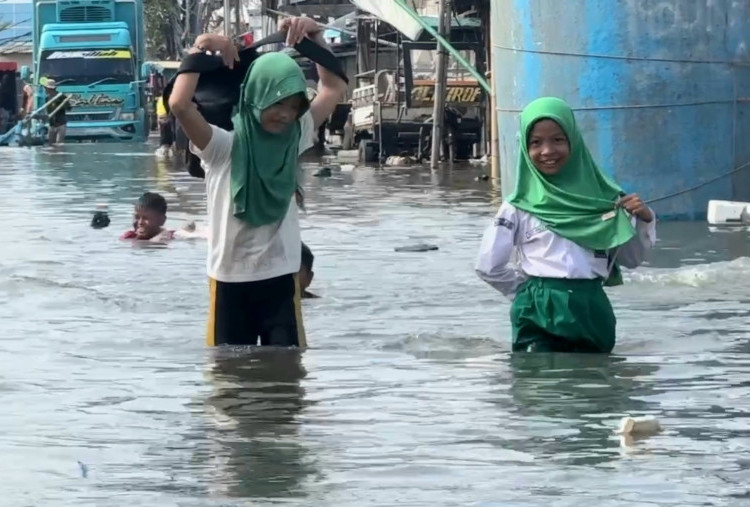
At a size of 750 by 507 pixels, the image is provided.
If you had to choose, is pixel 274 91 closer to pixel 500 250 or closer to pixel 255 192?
pixel 255 192

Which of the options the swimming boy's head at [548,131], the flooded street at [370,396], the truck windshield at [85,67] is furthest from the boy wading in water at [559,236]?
the truck windshield at [85,67]

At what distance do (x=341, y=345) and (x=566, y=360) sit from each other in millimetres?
1940

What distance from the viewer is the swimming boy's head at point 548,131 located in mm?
6461

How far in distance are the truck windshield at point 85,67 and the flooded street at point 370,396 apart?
30603mm

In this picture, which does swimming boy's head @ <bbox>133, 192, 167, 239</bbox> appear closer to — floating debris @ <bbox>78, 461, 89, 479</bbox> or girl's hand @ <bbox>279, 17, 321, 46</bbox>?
girl's hand @ <bbox>279, 17, 321, 46</bbox>

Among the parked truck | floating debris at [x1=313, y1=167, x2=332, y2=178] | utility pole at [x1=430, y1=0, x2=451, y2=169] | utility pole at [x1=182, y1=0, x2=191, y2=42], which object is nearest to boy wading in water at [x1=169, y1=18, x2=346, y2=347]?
floating debris at [x1=313, y1=167, x2=332, y2=178]

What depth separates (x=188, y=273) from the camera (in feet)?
40.0

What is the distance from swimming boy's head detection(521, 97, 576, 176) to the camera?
6.46 meters

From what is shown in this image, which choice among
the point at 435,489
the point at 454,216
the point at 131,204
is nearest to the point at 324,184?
the point at 131,204

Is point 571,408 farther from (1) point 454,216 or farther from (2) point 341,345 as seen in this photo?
(1) point 454,216

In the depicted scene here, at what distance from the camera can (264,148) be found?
6.90 meters

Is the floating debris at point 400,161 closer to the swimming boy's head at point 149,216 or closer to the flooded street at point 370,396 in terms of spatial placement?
the swimming boy's head at point 149,216

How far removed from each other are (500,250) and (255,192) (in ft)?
3.04

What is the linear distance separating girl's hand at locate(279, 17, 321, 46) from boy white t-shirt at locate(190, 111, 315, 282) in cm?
47
